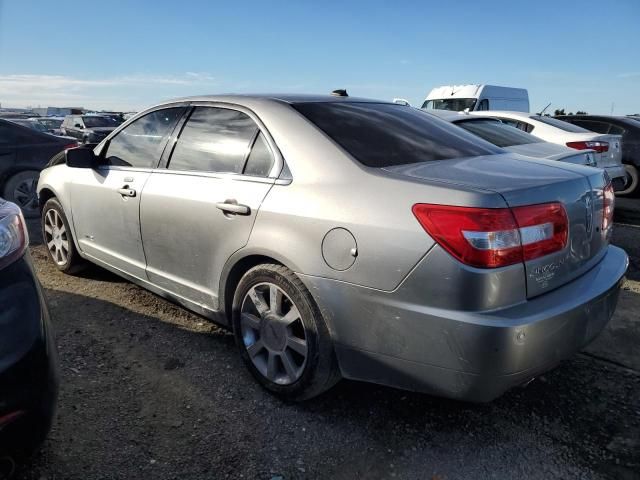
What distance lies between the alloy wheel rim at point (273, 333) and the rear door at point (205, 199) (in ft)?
0.92

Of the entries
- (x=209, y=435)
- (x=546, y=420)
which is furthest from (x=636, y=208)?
(x=209, y=435)

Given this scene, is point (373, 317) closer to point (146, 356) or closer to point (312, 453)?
point (312, 453)

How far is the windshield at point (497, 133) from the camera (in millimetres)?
6082

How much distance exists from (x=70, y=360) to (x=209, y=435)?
118cm

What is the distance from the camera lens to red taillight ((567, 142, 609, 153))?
730 cm

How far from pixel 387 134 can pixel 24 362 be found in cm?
196

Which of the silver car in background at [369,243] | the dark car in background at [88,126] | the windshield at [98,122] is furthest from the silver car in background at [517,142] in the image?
the windshield at [98,122]

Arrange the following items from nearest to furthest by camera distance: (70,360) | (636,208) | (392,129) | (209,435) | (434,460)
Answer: (434,460)
(209,435)
(392,129)
(70,360)
(636,208)

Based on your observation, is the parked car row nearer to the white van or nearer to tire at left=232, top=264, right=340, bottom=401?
tire at left=232, top=264, right=340, bottom=401

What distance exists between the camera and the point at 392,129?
285 centimetres

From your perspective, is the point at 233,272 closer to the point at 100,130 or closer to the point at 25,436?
the point at 25,436

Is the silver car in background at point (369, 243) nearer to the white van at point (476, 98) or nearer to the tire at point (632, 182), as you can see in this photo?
the tire at point (632, 182)

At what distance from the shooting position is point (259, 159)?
2736 millimetres

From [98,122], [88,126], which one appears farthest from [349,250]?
[98,122]
